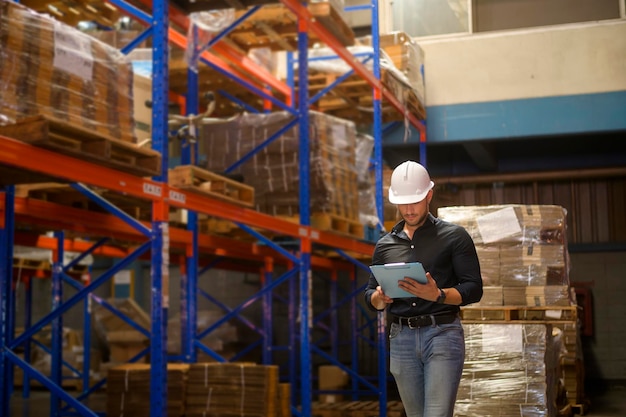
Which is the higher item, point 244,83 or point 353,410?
point 244,83

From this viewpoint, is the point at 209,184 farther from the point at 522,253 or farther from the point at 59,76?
the point at 522,253

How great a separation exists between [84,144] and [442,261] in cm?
309

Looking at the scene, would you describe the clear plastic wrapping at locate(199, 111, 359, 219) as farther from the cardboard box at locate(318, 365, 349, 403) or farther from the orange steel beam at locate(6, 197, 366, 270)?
the cardboard box at locate(318, 365, 349, 403)

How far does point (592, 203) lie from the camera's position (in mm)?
15492

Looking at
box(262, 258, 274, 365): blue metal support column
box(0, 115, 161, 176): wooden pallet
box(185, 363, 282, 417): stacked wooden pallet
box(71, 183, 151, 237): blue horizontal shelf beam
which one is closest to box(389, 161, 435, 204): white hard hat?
box(0, 115, 161, 176): wooden pallet

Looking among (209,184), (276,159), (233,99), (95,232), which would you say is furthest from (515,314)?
(233,99)

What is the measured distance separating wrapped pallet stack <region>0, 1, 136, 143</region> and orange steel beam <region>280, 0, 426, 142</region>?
2.81 meters

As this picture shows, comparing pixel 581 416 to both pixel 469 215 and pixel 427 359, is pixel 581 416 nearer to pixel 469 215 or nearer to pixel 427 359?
pixel 469 215

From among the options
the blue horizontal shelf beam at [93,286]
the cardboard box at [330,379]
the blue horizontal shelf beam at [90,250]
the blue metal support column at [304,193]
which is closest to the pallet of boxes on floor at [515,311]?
the blue metal support column at [304,193]

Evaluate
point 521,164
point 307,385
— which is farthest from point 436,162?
point 307,385

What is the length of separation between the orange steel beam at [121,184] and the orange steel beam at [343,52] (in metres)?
2.35

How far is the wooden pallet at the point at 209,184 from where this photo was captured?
768 cm

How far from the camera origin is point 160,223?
23.8 feet

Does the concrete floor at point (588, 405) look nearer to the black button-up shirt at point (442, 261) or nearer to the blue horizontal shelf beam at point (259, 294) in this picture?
the blue horizontal shelf beam at point (259, 294)
